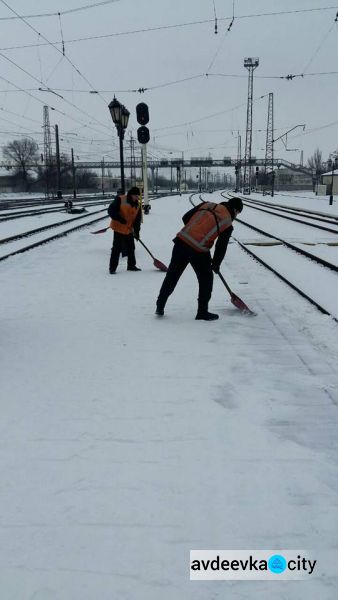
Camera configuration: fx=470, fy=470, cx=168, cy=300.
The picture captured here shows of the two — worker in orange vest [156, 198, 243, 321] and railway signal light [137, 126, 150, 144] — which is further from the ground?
railway signal light [137, 126, 150, 144]

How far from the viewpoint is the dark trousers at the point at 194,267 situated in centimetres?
535

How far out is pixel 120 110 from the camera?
1475cm

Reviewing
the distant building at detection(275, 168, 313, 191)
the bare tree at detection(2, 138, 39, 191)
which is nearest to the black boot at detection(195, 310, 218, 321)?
the bare tree at detection(2, 138, 39, 191)

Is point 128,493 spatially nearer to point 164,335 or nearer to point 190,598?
point 190,598

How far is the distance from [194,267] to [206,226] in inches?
19.8

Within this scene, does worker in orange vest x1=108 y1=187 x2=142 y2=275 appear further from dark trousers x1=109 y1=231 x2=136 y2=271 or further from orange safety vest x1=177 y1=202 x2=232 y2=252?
orange safety vest x1=177 y1=202 x2=232 y2=252

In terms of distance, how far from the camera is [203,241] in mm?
5188

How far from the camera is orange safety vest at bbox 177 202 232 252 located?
5.17 m

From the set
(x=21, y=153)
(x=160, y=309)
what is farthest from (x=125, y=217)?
(x=21, y=153)

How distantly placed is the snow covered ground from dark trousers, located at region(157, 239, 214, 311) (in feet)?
1.17

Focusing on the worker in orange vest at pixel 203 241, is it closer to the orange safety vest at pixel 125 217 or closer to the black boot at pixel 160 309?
the black boot at pixel 160 309

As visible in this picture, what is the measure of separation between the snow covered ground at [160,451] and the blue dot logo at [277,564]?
0.06 meters

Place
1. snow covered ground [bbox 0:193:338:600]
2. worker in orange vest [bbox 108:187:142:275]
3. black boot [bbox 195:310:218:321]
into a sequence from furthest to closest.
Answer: worker in orange vest [bbox 108:187:142:275] < black boot [bbox 195:310:218:321] < snow covered ground [bbox 0:193:338:600]

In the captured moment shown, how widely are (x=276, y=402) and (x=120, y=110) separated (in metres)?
13.4
